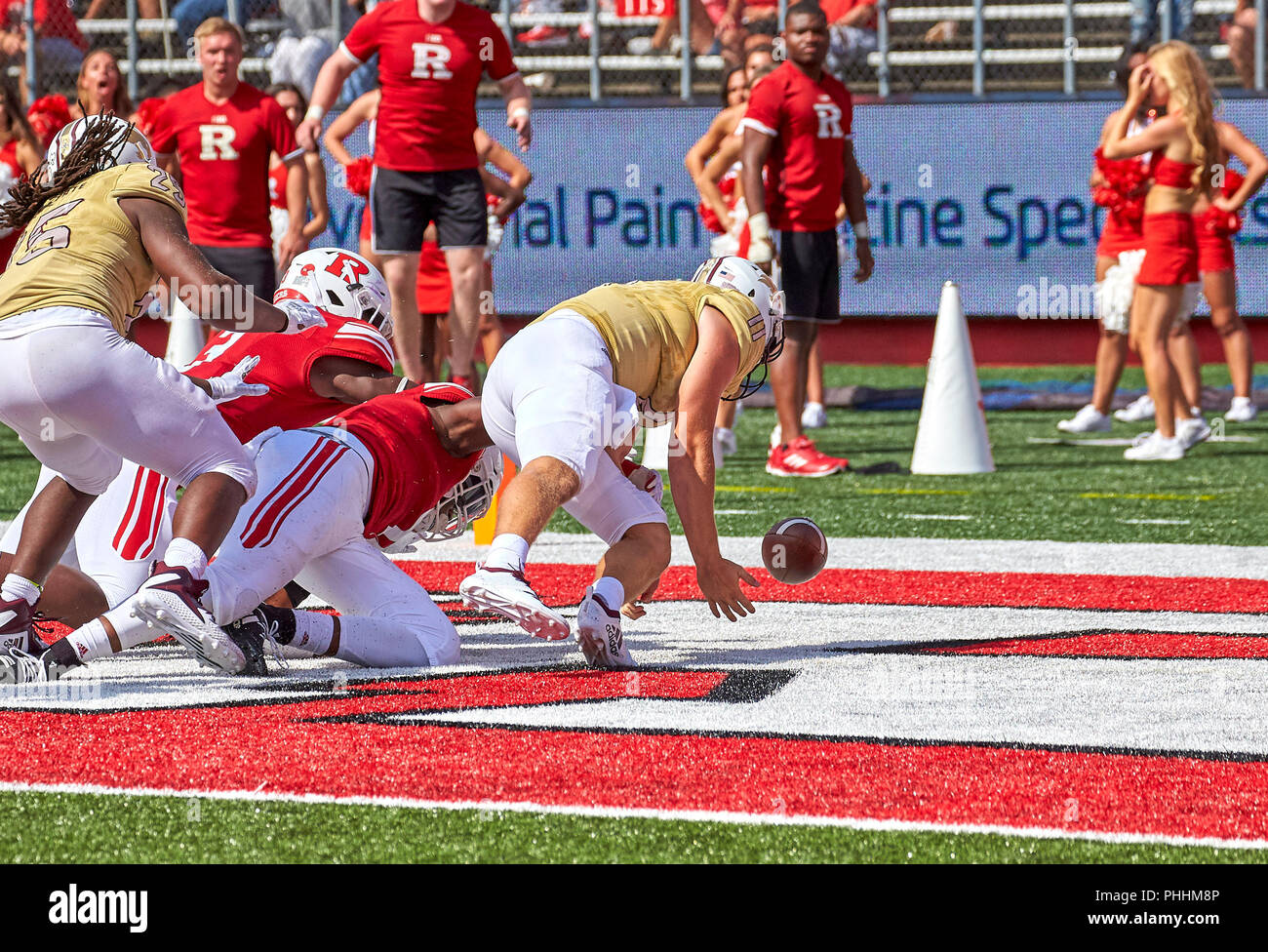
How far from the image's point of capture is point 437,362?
13.1 meters

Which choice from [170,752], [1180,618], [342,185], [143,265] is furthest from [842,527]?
[342,185]

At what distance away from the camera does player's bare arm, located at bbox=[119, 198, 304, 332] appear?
493cm

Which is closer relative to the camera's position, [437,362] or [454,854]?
[454,854]

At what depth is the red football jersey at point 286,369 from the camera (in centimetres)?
578

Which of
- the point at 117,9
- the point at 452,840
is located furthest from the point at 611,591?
the point at 117,9

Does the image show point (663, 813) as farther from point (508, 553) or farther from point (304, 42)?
point (304, 42)

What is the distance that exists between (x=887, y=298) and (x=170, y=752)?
45.7 feet

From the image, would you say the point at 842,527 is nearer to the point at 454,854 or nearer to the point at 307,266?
the point at 307,266

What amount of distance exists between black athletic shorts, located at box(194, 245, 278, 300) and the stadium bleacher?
701cm

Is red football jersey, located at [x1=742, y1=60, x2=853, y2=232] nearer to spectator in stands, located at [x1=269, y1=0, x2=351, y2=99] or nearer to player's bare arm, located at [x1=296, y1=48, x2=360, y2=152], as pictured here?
player's bare arm, located at [x1=296, y1=48, x2=360, y2=152]

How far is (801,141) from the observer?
35.5 ft

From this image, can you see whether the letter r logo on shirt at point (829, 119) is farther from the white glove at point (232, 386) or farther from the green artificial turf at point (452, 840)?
the green artificial turf at point (452, 840)
